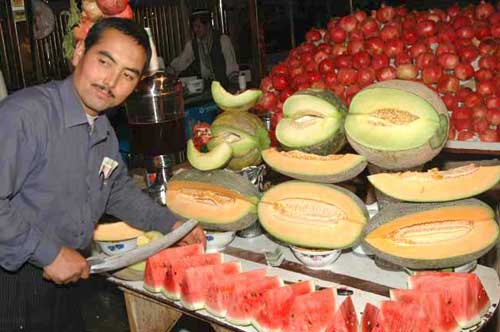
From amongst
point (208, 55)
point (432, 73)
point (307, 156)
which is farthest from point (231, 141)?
point (208, 55)

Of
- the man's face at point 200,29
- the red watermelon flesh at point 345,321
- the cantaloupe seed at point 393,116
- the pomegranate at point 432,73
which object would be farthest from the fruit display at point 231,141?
the man's face at point 200,29

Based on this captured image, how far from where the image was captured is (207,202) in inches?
79.6

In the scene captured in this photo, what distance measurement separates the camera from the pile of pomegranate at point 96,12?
2.11 m

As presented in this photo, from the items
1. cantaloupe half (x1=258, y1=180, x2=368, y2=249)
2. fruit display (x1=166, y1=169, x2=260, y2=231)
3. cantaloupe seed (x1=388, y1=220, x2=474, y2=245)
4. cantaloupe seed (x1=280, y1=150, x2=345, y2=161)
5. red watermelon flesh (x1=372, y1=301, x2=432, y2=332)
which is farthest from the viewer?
fruit display (x1=166, y1=169, x2=260, y2=231)

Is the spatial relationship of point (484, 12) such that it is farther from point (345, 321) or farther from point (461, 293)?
point (345, 321)

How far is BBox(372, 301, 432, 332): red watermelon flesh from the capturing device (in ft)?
4.37

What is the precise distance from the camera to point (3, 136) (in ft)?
5.09

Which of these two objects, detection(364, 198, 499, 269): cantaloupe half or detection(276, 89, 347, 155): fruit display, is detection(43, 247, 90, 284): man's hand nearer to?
detection(276, 89, 347, 155): fruit display

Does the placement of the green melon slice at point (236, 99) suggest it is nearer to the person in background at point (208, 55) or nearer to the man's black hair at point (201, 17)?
the person in background at point (208, 55)

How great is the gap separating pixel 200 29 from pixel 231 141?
5.86 m

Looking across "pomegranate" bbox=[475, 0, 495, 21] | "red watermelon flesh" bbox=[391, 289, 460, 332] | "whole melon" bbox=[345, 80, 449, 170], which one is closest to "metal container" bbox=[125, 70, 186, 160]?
"whole melon" bbox=[345, 80, 449, 170]

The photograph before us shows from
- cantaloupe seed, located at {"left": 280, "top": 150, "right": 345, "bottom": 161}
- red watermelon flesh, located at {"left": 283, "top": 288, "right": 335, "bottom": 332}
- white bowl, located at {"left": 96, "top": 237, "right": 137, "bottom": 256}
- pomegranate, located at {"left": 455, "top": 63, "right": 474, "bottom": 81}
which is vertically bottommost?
white bowl, located at {"left": 96, "top": 237, "right": 137, "bottom": 256}

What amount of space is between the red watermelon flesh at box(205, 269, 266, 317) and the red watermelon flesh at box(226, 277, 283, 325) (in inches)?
0.8

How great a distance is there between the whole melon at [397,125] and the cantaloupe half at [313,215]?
0.63ft
